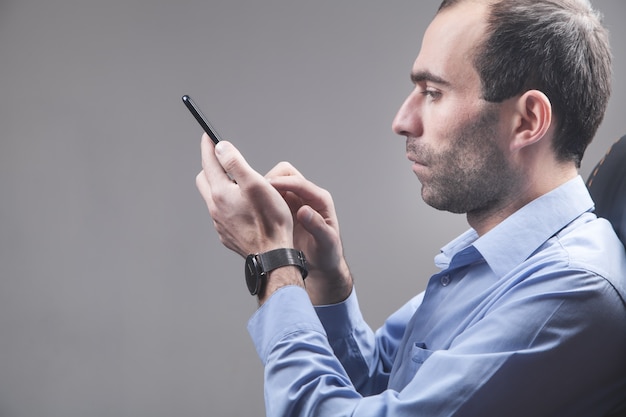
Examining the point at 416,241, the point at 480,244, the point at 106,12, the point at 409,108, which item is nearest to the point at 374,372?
the point at 480,244

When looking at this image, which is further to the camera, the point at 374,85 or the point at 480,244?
the point at 374,85

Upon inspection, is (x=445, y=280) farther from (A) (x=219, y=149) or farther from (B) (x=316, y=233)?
(A) (x=219, y=149)

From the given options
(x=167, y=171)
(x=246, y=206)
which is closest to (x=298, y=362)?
(x=246, y=206)

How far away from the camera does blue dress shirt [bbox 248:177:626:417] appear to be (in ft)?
2.56

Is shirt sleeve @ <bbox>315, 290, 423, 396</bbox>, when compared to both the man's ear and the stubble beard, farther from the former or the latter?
the man's ear

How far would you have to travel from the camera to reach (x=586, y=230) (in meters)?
0.90

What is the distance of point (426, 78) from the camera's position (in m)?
1.01

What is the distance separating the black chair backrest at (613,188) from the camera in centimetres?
97

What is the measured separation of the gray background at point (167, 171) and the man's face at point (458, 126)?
1758 mm

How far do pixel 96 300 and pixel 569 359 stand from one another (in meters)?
2.25

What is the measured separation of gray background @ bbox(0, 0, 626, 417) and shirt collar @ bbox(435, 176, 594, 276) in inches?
71.1

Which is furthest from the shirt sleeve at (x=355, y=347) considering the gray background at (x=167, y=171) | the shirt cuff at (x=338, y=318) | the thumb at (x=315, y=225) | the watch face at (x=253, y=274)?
Answer: the gray background at (x=167, y=171)

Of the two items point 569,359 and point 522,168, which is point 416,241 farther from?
point 569,359

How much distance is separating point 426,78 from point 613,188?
1.06 feet
